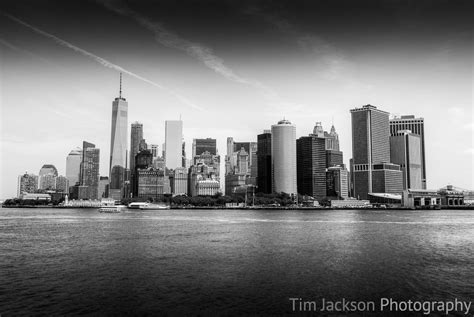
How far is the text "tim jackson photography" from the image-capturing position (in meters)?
25.9

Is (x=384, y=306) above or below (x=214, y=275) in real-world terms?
below

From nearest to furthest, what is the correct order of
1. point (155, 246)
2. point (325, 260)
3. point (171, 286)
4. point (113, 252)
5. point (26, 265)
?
1. point (171, 286)
2. point (26, 265)
3. point (325, 260)
4. point (113, 252)
5. point (155, 246)

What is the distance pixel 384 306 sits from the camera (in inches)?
1062

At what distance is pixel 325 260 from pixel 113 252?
75.7ft

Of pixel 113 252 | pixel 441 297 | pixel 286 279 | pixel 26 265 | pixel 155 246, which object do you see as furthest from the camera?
pixel 155 246

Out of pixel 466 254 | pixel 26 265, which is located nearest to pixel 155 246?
pixel 26 265

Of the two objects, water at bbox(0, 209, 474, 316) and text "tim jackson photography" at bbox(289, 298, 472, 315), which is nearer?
text "tim jackson photography" at bbox(289, 298, 472, 315)

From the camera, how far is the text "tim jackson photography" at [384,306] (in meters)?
25.9

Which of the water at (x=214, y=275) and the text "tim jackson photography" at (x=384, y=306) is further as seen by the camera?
the water at (x=214, y=275)

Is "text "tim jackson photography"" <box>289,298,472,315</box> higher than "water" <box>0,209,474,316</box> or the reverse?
the reverse

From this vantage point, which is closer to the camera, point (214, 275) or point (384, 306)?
point (384, 306)

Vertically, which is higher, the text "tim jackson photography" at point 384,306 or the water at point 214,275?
the water at point 214,275

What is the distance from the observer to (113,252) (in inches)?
1875

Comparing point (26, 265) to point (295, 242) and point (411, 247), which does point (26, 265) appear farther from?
point (411, 247)
